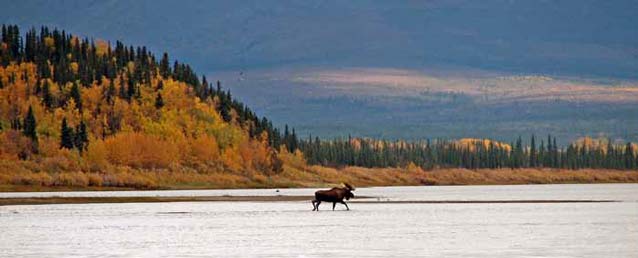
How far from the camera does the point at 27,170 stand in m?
156

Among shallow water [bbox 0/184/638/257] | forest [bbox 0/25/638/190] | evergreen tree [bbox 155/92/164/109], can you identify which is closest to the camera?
shallow water [bbox 0/184/638/257]

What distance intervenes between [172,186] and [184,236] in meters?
107

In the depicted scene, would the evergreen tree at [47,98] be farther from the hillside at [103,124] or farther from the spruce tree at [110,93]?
the spruce tree at [110,93]

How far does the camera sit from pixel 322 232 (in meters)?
54.5

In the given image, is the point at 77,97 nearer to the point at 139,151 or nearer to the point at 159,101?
the point at 159,101

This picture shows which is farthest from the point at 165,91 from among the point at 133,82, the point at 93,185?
the point at 93,185

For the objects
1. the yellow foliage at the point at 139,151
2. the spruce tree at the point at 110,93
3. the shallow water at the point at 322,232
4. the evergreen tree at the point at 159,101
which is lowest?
the shallow water at the point at 322,232

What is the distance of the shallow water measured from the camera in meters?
44.3

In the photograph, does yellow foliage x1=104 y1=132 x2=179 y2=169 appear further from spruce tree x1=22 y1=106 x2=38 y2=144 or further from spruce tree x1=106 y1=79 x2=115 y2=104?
spruce tree x1=106 y1=79 x2=115 y2=104

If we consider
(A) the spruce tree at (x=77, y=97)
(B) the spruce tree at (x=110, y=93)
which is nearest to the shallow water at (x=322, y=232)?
(A) the spruce tree at (x=77, y=97)

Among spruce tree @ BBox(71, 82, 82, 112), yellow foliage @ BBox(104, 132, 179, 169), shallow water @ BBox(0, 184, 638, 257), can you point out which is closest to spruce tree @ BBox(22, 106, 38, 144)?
yellow foliage @ BBox(104, 132, 179, 169)

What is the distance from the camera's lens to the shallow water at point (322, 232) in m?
44.3

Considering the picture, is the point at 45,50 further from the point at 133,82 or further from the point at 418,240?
the point at 418,240

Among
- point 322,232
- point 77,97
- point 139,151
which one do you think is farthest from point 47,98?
point 322,232
